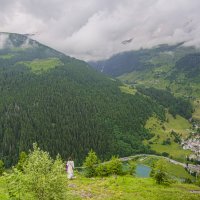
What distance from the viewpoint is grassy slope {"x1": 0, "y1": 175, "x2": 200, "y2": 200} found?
219 ft

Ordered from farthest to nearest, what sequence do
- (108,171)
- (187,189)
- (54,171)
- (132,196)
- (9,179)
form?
1. (108,171)
2. (187,189)
3. (132,196)
4. (54,171)
5. (9,179)

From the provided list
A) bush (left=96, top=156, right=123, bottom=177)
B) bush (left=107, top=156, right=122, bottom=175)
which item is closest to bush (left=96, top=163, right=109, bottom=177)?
bush (left=96, top=156, right=123, bottom=177)

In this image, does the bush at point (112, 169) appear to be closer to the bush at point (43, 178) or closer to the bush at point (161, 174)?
the bush at point (161, 174)

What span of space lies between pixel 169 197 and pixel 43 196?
35249mm

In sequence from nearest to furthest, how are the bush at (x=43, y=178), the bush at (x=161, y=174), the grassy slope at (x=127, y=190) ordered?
1. the bush at (x=43, y=178)
2. the grassy slope at (x=127, y=190)
3. the bush at (x=161, y=174)

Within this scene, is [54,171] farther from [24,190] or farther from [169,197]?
[169,197]

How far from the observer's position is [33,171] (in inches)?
1563

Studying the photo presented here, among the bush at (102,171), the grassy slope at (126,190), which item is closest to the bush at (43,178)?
the grassy slope at (126,190)

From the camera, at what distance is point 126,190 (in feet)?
235

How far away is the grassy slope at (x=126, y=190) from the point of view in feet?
219

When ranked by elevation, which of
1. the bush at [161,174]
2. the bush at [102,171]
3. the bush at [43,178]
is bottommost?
the bush at [102,171]

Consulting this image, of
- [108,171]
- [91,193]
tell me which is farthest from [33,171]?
[108,171]

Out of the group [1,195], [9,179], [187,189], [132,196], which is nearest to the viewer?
[9,179]

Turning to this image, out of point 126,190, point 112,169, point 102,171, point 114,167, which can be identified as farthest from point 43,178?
point 102,171
